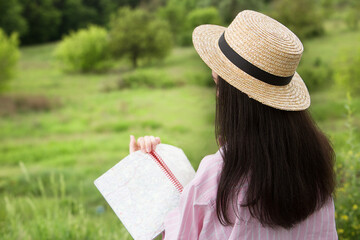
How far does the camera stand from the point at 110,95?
13.3 meters

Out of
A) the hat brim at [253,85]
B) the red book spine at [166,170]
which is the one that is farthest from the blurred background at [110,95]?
the red book spine at [166,170]

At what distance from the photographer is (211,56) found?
1.12m

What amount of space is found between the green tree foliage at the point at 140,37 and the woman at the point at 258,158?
15155 millimetres

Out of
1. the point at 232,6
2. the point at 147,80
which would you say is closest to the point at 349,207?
the point at 232,6

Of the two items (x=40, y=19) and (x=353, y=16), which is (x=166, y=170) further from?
(x=40, y=19)

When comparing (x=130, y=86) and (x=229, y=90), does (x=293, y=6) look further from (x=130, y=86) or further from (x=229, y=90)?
(x=229, y=90)

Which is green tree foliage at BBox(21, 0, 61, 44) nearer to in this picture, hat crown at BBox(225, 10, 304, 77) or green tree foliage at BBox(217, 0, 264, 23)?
green tree foliage at BBox(217, 0, 264, 23)

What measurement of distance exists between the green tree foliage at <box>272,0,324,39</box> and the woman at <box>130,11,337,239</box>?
24.7 ft

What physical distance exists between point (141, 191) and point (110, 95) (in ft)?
40.8

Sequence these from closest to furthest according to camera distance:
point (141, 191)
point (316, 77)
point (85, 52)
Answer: point (141, 191), point (316, 77), point (85, 52)

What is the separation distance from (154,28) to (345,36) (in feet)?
24.8

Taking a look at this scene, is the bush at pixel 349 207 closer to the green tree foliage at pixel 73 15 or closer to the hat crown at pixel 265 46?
the hat crown at pixel 265 46

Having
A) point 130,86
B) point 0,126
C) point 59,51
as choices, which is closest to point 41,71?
point 59,51

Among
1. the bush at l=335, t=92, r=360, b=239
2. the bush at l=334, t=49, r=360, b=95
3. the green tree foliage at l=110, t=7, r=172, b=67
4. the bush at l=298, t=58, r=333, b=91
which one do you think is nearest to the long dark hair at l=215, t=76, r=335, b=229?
the bush at l=335, t=92, r=360, b=239
